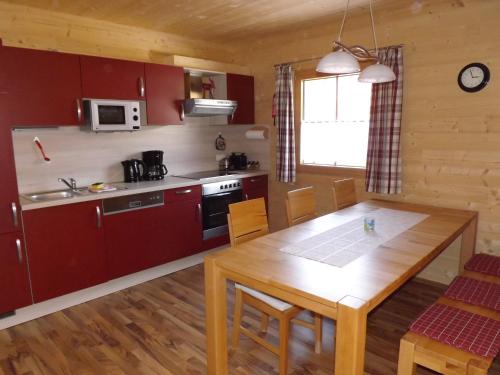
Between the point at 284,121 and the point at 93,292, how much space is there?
2560 millimetres

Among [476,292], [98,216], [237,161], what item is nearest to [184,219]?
[98,216]

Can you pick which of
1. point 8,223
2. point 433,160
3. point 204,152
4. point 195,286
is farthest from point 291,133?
point 8,223

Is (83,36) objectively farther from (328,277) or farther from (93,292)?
(328,277)

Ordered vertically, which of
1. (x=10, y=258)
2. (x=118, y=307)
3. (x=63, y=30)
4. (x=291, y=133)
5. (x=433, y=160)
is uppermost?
(x=63, y=30)

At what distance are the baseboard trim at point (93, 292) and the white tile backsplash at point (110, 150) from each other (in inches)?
37.4

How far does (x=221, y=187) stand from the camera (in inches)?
149

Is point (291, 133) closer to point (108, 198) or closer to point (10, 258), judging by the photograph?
point (108, 198)

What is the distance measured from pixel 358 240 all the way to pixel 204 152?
2.64 m

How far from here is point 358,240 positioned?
6.77ft

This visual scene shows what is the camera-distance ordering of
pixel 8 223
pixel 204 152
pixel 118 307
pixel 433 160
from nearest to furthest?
pixel 8 223 → pixel 118 307 → pixel 433 160 → pixel 204 152

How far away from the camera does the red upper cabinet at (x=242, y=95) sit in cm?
410

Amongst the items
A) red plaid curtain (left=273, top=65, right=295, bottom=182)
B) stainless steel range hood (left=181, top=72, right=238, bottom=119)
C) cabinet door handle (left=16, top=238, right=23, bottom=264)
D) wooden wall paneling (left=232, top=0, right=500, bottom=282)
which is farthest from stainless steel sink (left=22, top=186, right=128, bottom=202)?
wooden wall paneling (left=232, top=0, right=500, bottom=282)

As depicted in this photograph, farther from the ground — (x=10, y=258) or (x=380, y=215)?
(x=380, y=215)

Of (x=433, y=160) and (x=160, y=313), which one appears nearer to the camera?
(x=160, y=313)
